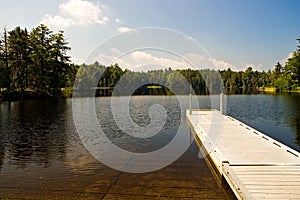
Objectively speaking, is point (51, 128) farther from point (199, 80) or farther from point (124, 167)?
point (199, 80)

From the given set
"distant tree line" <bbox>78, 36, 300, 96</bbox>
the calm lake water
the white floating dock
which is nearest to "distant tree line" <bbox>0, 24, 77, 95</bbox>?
"distant tree line" <bbox>78, 36, 300, 96</bbox>

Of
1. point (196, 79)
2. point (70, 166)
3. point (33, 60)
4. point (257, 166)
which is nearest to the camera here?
point (257, 166)

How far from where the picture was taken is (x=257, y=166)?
294 inches

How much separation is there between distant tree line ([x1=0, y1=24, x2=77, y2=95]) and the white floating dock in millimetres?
45005

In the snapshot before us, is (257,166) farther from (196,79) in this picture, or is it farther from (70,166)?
(196,79)

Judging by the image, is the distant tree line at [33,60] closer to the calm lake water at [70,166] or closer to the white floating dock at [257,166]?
the calm lake water at [70,166]

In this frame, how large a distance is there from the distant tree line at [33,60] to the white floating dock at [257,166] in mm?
45005

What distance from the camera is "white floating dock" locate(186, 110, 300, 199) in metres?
5.86

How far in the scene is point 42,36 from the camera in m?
56.5

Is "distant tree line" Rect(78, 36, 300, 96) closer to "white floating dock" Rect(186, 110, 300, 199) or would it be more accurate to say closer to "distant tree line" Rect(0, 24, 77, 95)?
"distant tree line" Rect(0, 24, 77, 95)

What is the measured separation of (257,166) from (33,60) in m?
54.6

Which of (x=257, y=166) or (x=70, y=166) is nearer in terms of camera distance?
(x=257, y=166)

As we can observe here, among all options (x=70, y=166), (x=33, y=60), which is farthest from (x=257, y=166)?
(x=33, y=60)

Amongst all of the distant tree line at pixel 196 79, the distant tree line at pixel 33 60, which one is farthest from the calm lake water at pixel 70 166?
the distant tree line at pixel 33 60
